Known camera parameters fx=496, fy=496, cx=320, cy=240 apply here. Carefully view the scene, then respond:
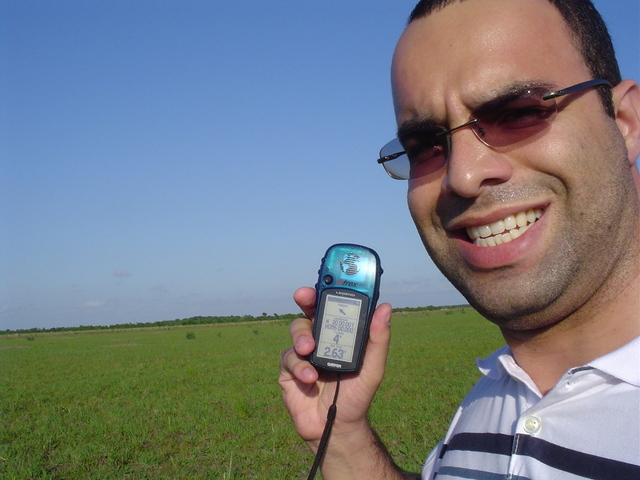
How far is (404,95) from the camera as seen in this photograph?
167 cm

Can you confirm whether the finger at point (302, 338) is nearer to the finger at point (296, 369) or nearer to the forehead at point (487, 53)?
the finger at point (296, 369)

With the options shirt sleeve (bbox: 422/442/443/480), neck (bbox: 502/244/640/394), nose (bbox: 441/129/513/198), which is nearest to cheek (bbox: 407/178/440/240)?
nose (bbox: 441/129/513/198)

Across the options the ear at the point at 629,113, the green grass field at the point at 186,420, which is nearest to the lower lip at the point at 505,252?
the ear at the point at 629,113

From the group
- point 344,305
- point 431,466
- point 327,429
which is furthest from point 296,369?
point 431,466

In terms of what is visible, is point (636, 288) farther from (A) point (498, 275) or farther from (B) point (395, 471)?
(B) point (395, 471)

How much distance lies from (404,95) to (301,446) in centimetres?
719

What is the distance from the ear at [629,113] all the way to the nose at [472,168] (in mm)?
352

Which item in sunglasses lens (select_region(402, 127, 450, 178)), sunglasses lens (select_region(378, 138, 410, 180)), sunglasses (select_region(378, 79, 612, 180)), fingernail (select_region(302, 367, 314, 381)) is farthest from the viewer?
sunglasses lens (select_region(378, 138, 410, 180))

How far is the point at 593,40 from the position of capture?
4.89ft

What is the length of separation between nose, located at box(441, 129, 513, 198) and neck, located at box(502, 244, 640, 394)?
1.39 feet

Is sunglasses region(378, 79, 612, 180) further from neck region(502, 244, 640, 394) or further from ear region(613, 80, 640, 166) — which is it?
neck region(502, 244, 640, 394)

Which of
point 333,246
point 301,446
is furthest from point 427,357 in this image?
point 333,246

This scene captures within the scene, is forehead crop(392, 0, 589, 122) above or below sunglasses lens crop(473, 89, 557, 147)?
above

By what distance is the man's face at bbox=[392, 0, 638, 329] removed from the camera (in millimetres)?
1318
